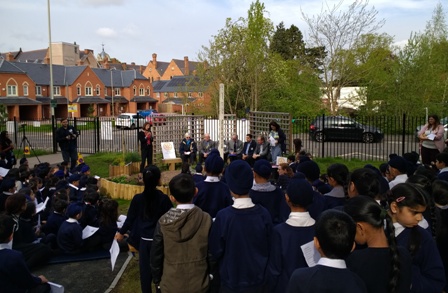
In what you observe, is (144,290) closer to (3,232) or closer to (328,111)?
(3,232)

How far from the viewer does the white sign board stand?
15.1m

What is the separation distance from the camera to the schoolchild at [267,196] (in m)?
4.79

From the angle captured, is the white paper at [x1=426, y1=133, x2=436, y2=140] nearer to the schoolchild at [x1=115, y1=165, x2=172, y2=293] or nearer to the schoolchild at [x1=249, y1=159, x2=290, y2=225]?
the schoolchild at [x1=249, y1=159, x2=290, y2=225]

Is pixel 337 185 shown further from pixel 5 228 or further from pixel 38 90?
pixel 38 90

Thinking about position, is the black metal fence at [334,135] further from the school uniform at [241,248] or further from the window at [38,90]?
the window at [38,90]

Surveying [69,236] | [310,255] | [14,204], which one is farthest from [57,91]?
[310,255]

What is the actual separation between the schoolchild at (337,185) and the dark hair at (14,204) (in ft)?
12.8

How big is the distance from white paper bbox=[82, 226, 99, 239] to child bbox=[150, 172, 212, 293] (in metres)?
3.07

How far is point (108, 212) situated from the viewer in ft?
21.2

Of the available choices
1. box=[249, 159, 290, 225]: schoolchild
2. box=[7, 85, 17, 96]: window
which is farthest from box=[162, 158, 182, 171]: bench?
box=[7, 85, 17, 96]: window

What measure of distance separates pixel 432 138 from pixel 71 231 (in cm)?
829

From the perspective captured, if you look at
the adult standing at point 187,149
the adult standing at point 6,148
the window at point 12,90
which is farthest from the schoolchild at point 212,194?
the window at point 12,90

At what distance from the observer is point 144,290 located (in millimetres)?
4645

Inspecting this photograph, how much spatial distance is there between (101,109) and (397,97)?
1979 inches
